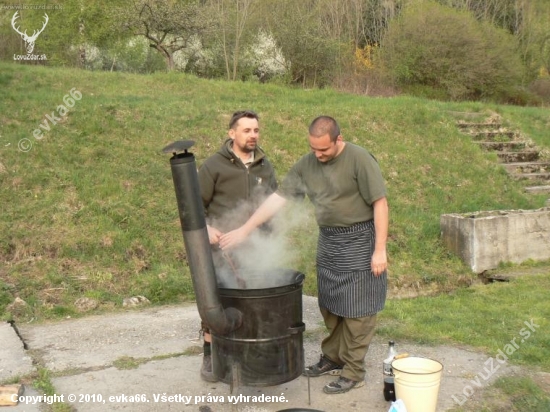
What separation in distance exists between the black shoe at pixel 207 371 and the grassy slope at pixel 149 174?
223 cm

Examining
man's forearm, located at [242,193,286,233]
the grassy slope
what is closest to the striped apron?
man's forearm, located at [242,193,286,233]

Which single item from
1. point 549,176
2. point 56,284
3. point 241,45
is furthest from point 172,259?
point 241,45

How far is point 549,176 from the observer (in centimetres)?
1256

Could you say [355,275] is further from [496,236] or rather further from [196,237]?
[496,236]

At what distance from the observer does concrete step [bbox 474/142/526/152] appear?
42.5ft

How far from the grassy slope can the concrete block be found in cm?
22

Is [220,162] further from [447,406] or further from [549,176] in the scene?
[549,176]

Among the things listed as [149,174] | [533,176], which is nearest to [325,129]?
[149,174]

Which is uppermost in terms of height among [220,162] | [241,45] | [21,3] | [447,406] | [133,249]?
[21,3]

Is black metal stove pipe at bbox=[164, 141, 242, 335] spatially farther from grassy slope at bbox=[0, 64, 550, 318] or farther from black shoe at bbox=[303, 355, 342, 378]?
grassy slope at bbox=[0, 64, 550, 318]

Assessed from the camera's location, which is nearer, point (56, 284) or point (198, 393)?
point (198, 393)

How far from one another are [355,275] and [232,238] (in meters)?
0.89

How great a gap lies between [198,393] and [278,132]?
7.17 m

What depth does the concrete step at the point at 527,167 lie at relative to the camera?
40.8 feet
